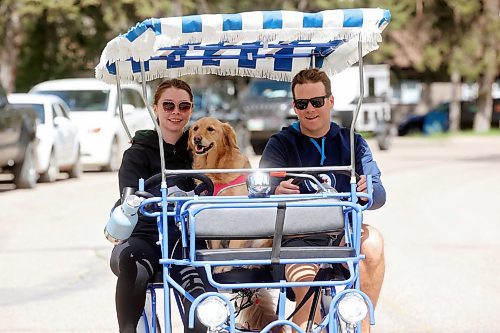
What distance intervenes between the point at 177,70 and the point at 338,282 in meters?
2.35

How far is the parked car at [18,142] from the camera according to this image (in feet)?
63.0

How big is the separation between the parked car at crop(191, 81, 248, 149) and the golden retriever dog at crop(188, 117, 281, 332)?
67.4 feet

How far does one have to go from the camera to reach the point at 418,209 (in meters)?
16.6

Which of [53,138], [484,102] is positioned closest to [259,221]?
[53,138]

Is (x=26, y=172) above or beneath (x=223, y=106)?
beneath

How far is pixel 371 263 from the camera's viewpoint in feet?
19.2

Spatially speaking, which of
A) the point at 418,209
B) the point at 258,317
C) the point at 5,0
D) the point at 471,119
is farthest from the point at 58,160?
the point at 471,119

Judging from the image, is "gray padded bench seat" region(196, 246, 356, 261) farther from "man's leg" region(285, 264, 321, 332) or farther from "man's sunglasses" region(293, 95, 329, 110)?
"man's sunglasses" region(293, 95, 329, 110)

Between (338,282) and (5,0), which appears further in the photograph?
(5,0)

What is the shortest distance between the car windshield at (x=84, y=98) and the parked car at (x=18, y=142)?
388 centimetres

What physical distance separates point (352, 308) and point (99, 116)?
19252 mm

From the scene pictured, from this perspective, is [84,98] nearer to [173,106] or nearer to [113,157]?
[113,157]

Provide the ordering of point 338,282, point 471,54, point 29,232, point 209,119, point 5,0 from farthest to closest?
point 471,54 < point 5,0 < point 29,232 < point 209,119 < point 338,282

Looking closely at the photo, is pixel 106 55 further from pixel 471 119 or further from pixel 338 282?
pixel 471 119
